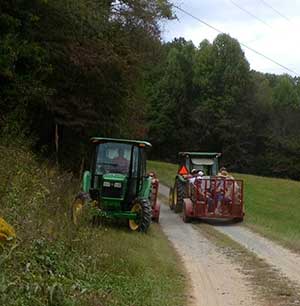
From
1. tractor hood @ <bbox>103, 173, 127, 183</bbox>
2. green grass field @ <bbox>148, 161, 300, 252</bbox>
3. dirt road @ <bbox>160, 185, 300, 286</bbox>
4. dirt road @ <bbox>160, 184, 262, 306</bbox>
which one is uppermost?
tractor hood @ <bbox>103, 173, 127, 183</bbox>

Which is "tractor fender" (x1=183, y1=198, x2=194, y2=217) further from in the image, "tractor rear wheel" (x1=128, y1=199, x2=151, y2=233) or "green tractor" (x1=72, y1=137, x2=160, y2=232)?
"tractor rear wheel" (x1=128, y1=199, x2=151, y2=233)

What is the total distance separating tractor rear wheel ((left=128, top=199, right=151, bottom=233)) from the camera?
57.3ft

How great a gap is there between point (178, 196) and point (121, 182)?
9.29 meters

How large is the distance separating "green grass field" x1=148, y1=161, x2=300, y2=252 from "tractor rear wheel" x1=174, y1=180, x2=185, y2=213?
8.74 feet

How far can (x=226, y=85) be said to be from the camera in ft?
250

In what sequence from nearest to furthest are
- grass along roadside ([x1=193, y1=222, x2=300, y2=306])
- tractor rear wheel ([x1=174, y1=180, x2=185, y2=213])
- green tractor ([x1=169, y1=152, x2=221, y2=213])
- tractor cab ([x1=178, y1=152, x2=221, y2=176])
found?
grass along roadside ([x1=193, y1=222, x2=300, y2=306]) → tractor rear wheel ([x1=174, y1=180, x2=185, y2=213]) → green tractor ([x1=169, y1=152, x2=221, y2=213]) → tractor cab ([x1=178, y1=152, x2=221, y2=176])

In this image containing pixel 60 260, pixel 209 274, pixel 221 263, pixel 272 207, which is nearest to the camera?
pixel 60 260

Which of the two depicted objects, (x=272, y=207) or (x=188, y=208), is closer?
(x=188, y=208)

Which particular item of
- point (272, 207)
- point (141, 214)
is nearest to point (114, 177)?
point (141, 214)

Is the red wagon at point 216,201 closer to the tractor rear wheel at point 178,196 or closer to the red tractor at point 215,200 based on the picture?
the red tractor at point 215,200

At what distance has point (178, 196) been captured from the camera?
26.6 meters

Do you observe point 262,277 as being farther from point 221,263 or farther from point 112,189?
point 112,189

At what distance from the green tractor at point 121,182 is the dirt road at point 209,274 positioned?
135 cm

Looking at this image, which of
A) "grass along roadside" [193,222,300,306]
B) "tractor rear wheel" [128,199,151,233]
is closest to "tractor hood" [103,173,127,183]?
"tractor rear wheel" [128,199,151,233]
